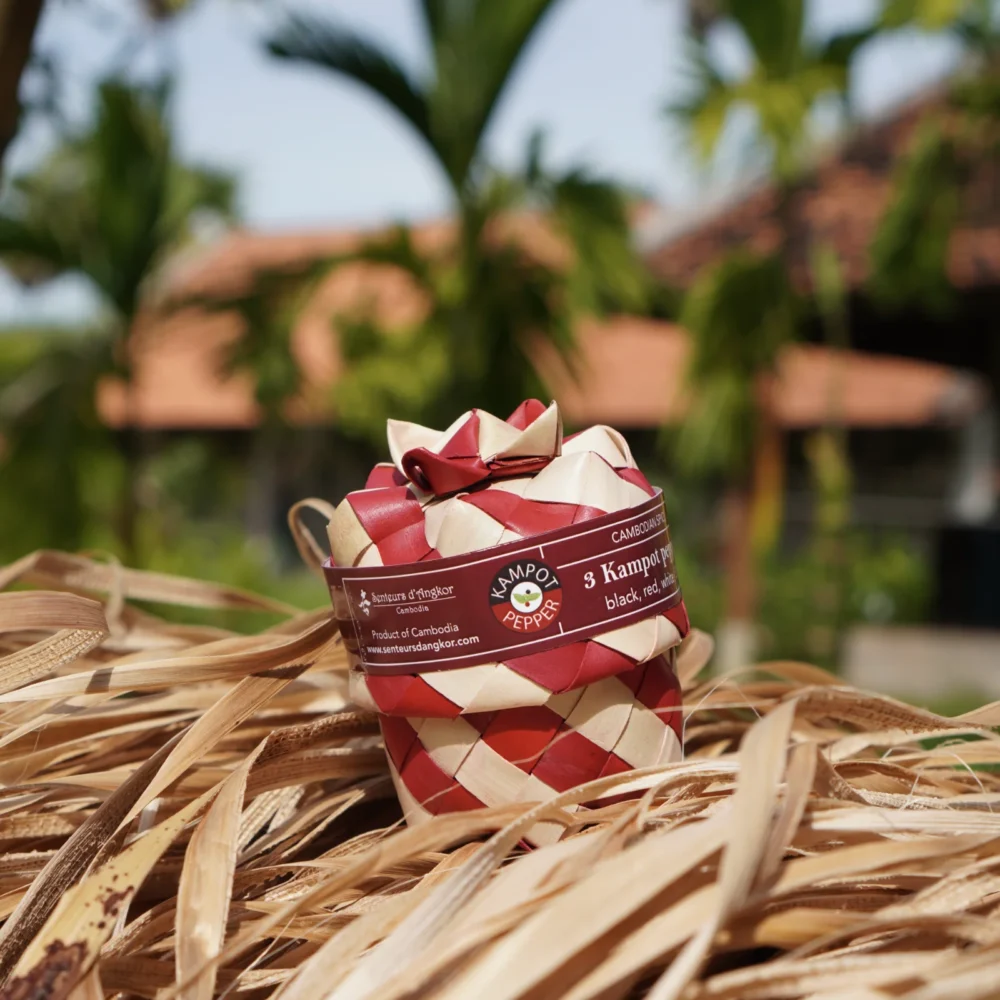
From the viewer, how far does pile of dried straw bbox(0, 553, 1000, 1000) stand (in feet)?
1.34

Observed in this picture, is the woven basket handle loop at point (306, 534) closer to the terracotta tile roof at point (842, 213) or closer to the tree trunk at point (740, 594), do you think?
the terracotta tile roof at point (842, 213)

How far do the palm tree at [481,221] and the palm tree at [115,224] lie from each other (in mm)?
1473

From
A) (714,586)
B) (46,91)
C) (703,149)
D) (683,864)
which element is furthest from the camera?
(714,586)

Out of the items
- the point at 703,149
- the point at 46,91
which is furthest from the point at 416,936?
the point at 703,149

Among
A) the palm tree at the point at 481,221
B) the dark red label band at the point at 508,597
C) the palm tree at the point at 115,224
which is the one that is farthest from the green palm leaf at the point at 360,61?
the dark red label band at the point at 508,597

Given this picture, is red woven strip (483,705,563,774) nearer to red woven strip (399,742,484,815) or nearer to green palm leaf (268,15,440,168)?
red woven strip (399,742,484,815)

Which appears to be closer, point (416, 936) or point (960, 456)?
point (416, 936)

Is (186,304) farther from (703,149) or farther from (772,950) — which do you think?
(772,950)

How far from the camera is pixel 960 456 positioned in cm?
1101

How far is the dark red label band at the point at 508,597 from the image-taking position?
0.56 metres

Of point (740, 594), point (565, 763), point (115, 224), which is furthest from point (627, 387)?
point (565, 763)

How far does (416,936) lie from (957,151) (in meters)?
5.21

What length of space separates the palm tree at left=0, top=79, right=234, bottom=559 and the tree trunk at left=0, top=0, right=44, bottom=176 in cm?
400

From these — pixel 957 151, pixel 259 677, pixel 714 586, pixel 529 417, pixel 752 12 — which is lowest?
pixel 714 586
